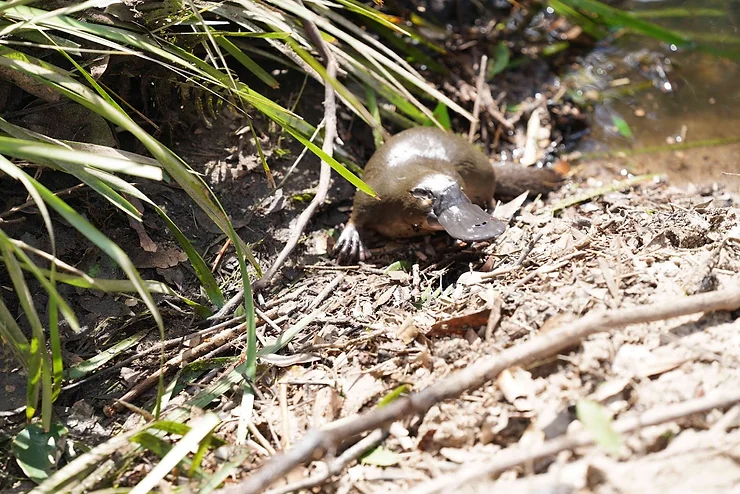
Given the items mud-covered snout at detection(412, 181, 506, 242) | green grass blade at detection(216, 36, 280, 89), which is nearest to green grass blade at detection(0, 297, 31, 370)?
green grass blade at detection(216, 36, 280, 89)

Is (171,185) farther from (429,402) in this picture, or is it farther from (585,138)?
(585,138)

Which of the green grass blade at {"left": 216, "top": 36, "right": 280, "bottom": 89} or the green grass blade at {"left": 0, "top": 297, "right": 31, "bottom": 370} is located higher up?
the green grass blade at {"left": 216, "top": 36, "right": 280, "bottom": 89}

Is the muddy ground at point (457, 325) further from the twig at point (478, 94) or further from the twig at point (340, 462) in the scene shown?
the twig at point (478, 94)

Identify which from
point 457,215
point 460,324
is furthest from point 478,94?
point 460,324

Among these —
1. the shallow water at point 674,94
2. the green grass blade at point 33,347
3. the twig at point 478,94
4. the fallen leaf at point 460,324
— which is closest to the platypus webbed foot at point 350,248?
the fallen leaf at point 460,324

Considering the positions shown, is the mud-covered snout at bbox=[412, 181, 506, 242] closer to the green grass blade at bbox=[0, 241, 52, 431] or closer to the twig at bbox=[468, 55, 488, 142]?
the twig at bbox=[468, 55, 488, 142]
